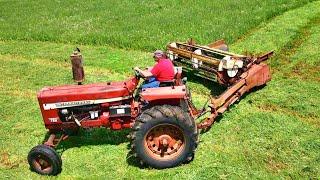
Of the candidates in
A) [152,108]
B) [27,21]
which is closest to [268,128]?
[152,108]

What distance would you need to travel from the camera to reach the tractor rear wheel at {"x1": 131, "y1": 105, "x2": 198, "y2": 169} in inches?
324

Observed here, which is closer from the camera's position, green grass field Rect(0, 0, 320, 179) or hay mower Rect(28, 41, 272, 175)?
hay mower Rect(28, 41, 272, 175)

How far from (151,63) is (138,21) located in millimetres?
4898

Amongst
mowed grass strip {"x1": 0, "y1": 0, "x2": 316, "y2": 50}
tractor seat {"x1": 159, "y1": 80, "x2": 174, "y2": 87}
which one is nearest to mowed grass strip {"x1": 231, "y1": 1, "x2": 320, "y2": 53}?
mowed grass strip {"x1": 0, "y1": 0, "x2": 316, "y2": 50}

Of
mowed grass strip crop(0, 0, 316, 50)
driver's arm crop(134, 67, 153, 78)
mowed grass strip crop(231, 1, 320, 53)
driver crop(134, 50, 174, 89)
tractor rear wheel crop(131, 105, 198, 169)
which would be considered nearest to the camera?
tractor rear wheel crop(131, 105, 198, 169)

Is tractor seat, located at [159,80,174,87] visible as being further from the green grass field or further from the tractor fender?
the green grass field

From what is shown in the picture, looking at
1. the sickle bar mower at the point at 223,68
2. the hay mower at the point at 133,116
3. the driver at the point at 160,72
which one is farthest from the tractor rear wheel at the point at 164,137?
the driver at the point at 160,72

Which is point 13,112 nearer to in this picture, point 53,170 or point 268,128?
point 53,170

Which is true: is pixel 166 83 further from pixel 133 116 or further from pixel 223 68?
pixel 223 68

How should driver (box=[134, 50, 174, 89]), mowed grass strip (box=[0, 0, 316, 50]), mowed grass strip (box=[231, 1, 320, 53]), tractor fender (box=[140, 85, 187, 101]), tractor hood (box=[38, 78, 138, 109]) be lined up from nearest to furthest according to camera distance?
1. tractor fender (box=[140, 85, 187, 101])
2. tractor hood (box=[38, 78, 138, 109])
3. driver (box=[134, 50, 174, 89])
4. mowed grass strip (box=[231, 1, 320, 53])
5. mowed grass strip (box=[0, 0, 316, 50])

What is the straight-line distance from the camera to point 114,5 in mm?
21953

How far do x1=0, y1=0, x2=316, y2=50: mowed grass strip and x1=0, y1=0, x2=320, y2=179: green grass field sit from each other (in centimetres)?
4

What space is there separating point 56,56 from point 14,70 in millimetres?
1567

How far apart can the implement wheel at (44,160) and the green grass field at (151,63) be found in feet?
0.52
